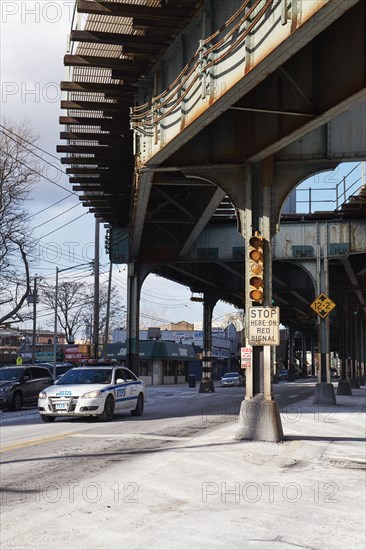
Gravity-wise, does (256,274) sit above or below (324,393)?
above

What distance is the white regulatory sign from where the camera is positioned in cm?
1508

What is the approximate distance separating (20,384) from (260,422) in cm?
1436

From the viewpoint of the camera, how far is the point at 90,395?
18750 mm

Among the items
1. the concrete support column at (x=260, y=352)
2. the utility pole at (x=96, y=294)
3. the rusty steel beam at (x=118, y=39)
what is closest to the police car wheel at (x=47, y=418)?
the concrete support column at (x=260, y=352)

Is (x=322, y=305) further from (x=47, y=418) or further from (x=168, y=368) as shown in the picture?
(x=168, y=368)

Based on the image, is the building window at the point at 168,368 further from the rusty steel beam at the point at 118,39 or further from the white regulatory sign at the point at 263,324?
the white regulatory sign at the point at 263,324

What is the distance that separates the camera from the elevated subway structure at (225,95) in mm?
12719

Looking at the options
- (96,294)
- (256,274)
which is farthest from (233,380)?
(256,274)

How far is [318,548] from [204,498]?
2.32 meters

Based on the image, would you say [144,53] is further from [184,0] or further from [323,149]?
[323,149]

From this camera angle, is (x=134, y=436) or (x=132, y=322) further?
(x=132, y=322)

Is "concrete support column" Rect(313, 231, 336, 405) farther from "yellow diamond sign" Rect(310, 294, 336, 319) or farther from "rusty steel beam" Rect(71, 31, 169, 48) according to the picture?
"rusty steel beam" Rect(71, 31, 169, 48)

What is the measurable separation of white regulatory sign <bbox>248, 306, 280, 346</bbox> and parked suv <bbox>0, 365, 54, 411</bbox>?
13720 millimetres

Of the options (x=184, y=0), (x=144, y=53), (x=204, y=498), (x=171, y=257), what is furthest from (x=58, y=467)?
(x=171, y=257)
